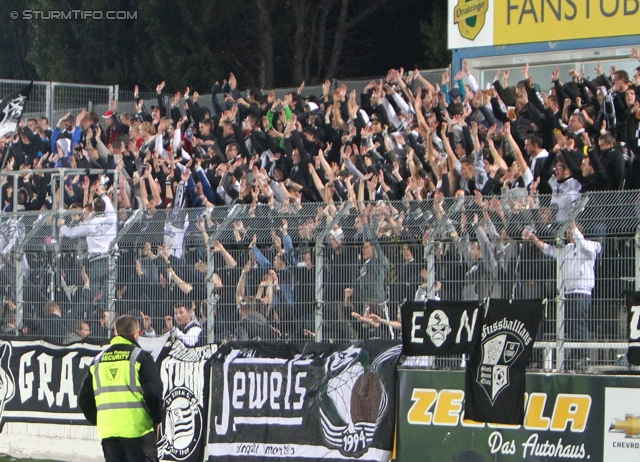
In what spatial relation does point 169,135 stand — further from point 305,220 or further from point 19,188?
point 305,220

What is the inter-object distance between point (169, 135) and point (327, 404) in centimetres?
947

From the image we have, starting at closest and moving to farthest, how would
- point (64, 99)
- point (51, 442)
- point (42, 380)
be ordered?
point (51, 442), point (42, 380), point (64, 99)

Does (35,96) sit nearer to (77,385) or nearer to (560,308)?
(77,385)

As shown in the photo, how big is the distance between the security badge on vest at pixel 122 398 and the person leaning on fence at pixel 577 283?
386cm

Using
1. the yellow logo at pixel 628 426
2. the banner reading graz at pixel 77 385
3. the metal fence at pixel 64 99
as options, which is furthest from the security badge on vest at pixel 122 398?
the metal fence at pixel 64 99

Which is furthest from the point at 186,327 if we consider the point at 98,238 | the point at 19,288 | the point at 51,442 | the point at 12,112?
the point at 12,112

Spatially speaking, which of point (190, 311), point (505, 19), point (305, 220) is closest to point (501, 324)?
point (305, 220)

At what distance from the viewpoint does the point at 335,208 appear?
1209 centimetres

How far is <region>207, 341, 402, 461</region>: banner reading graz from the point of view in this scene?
1150 centimetres

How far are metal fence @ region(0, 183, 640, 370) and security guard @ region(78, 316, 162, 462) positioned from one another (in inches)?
94.8

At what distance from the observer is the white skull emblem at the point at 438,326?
36.4ft

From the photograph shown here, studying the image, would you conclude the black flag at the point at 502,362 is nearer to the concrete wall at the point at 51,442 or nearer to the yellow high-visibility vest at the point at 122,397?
the yellow high-visibility vest at the point at 122,397

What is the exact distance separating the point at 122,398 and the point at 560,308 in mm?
4004

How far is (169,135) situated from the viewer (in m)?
20.2
